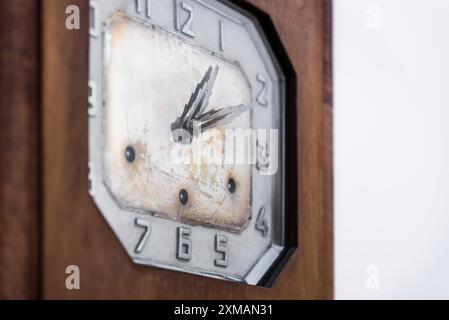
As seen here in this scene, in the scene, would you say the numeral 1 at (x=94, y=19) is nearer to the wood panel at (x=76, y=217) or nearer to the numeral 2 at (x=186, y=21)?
the wood panel at (x=76, y=217)

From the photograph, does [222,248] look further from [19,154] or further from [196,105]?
[19,154]

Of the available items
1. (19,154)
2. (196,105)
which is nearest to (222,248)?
(196,105)

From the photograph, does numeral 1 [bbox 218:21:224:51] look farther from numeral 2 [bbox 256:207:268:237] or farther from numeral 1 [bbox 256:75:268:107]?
numeral 2 [bbox 256:207:268:237]

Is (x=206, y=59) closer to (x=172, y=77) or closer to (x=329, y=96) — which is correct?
(x=172, y=77)
